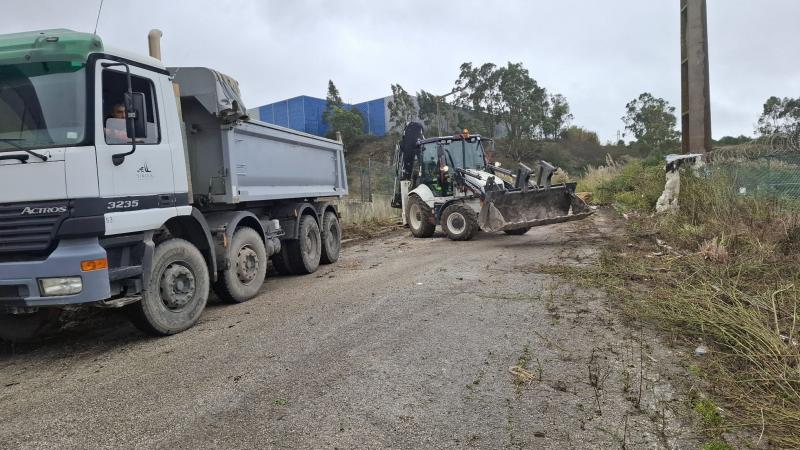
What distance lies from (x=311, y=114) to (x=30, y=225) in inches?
1489

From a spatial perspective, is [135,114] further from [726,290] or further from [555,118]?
[555,118]

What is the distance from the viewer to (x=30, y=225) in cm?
414

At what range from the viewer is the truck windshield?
4.23 m

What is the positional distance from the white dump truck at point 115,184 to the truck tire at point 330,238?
9.25ft

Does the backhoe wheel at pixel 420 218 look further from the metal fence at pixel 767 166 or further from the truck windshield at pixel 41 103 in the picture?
the truck windshield at pixel 41 103

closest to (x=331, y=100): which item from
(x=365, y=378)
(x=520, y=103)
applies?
(x=520, y=103)

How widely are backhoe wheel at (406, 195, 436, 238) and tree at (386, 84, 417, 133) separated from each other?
28.2 m

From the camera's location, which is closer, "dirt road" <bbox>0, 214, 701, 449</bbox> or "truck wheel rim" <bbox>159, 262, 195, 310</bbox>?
"dirt road" <bbox>0, 214, 701, 449</bbox>

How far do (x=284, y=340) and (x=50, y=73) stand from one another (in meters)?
3.04

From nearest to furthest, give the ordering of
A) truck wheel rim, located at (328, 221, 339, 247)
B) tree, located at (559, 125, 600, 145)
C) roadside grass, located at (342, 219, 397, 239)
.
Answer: truck wheel rim, located at (328, 221, 339, 247)
roadside grass, located at (342, 219, 397, 239)
tree, located at (559, 125, 600, 145)

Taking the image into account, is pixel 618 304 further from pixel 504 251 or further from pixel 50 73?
pixel 50 73

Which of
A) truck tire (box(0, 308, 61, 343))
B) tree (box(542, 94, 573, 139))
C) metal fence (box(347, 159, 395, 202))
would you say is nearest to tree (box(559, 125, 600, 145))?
tree (box(542, 94, 573, 139))

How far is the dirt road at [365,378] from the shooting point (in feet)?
9.73

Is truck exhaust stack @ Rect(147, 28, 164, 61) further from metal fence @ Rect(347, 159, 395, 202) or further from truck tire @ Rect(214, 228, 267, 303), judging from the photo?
metal fence @ Rect(347, 159, 395, 202)
